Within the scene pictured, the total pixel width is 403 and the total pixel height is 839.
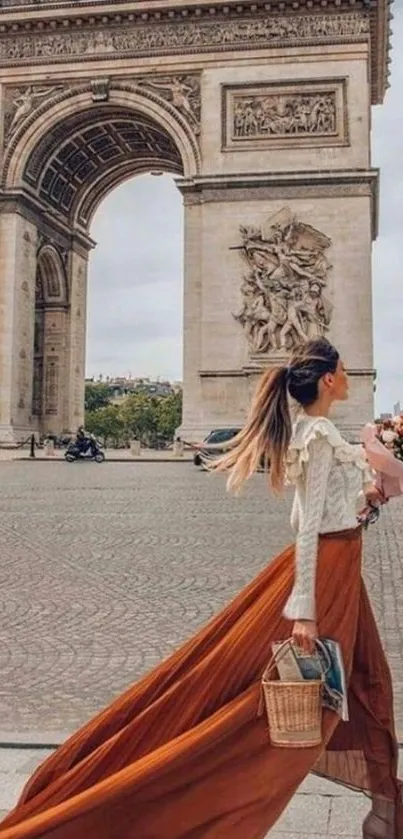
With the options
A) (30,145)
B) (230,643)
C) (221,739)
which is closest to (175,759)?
(221,739)

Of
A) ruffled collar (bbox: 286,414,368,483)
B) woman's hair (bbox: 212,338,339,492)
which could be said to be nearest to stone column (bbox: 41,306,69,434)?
woman's hair (bbox: 212,338,339,492)

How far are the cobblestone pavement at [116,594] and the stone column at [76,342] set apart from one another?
17.3m

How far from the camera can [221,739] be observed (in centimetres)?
186

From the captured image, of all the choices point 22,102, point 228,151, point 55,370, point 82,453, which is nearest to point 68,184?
point 22,102

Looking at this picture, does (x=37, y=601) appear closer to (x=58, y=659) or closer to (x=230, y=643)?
(x=58, y=659)

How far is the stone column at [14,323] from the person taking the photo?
24.0 meters

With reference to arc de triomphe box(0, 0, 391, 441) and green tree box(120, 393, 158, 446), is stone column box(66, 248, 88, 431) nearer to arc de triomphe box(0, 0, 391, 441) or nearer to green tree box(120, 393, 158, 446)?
arc de triomphe box(0, 0, 391, 441)

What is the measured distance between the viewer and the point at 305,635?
6.19ft

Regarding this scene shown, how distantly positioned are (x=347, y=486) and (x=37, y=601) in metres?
3.48

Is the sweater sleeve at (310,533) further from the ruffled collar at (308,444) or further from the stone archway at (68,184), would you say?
the stone archway at (68,184)

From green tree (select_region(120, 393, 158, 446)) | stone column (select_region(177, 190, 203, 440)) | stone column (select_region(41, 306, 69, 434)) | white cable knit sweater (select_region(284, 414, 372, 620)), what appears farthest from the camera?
green tree (select_region(120, 393, 158, 446))

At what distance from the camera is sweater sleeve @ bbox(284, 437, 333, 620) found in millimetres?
1899

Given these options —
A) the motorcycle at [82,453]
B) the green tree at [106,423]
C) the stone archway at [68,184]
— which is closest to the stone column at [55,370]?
the stone archway at [68,184]

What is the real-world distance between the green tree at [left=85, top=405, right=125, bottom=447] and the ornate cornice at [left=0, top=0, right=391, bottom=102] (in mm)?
50337
